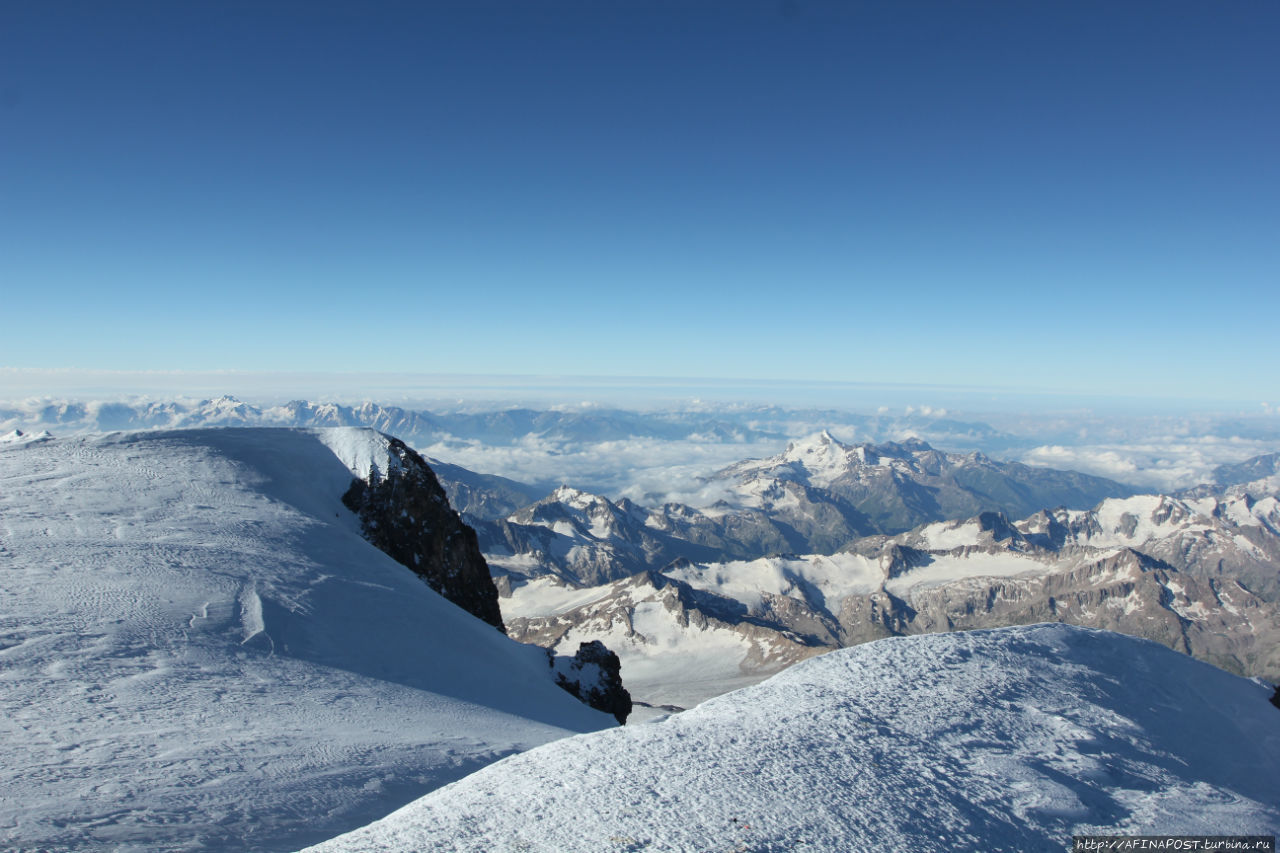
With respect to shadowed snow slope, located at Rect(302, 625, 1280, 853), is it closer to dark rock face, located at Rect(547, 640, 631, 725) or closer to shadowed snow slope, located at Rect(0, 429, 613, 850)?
shadowed snow slope, located at Rect(0, 429, 613, 850)

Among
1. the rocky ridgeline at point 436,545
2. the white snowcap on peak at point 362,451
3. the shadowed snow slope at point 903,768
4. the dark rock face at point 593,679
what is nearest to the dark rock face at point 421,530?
the rocky ridgeline at point 436,545

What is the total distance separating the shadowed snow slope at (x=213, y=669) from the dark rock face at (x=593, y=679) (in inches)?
70.5

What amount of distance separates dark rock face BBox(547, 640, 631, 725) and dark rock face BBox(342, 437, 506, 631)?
10473 mm

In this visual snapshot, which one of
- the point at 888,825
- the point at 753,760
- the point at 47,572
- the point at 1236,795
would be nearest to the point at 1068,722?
the point at 1236,795

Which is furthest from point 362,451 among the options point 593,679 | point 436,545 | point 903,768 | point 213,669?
point 903,768

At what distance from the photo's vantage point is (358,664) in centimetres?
1881

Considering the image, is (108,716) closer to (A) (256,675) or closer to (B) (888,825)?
(A) (256,675)

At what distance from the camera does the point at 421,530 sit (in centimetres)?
4162

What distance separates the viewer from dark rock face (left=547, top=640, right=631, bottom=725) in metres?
32.8

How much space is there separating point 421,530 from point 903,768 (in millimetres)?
38870

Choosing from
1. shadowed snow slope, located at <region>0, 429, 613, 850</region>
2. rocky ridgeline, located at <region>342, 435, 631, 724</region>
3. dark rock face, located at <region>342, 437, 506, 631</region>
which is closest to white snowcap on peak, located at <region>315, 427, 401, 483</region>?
rocky ridgeline, located at <region>342, 435, 631, 724</region>

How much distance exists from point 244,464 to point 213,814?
101ft

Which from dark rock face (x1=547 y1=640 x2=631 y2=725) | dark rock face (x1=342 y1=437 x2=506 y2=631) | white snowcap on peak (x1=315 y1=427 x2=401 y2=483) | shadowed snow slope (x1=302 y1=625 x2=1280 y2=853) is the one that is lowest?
dark rock face (x1=547 y1=640 x2=631 y2=725)

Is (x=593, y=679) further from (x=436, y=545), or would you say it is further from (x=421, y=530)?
(x=421, y=530)
